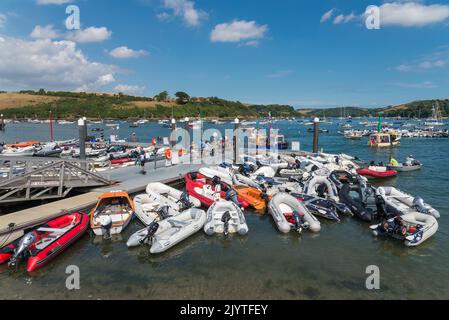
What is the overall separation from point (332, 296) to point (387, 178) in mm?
19180

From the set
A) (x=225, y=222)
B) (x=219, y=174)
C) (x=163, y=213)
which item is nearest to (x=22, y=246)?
(x=163, y=213)

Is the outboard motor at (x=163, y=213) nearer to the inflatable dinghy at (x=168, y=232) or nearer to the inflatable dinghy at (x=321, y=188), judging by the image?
the inflatable dinghy at (x=168, y=232)

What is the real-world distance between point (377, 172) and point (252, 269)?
1839 centimetres

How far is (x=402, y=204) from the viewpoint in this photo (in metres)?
15.3

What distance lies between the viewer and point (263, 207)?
1569 cm

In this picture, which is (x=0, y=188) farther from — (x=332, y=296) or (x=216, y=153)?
(x=216, y=153)

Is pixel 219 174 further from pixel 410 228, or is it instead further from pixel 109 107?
pixel 109 107

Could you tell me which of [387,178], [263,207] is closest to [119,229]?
[263,207]

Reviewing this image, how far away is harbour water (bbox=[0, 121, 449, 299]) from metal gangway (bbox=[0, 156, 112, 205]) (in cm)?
439

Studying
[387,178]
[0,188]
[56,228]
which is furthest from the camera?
[387,178]

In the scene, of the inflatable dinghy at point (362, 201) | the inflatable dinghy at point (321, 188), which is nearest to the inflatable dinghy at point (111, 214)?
the inflatable dinghy at point (321, 188)

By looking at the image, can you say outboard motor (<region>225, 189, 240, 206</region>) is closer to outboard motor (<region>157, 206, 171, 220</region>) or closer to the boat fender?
the boat fender
